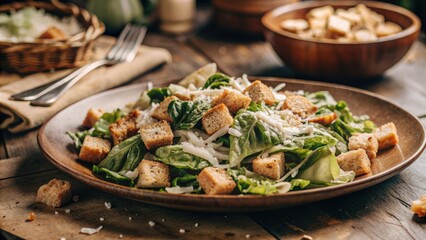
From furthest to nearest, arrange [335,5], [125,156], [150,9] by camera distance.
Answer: [150,9] → [335,5] → [125,156]

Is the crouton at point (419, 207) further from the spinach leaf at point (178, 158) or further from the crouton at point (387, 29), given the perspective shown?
the crouton at point (387, 29)

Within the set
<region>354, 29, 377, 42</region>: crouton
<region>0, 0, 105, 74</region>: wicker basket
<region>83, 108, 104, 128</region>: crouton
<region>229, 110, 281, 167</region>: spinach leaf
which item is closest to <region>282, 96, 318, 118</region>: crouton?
<region>229, 110, 281, 167</region>: spinach leaf

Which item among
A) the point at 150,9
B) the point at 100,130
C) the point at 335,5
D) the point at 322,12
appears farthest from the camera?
the point at 150,9

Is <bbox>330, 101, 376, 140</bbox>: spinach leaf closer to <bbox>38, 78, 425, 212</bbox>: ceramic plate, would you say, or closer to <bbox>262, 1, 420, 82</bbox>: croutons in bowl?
<bbox>38, 78, 425, 212</bbox>: ceramic plate

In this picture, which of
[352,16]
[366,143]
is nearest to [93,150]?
[366,143]

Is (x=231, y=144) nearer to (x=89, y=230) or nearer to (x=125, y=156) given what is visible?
(x=125, y=156)

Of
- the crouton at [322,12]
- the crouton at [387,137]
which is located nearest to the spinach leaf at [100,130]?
the crouton at [387,137]

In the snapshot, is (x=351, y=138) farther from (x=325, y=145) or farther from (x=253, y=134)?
(x=253, y=134)
